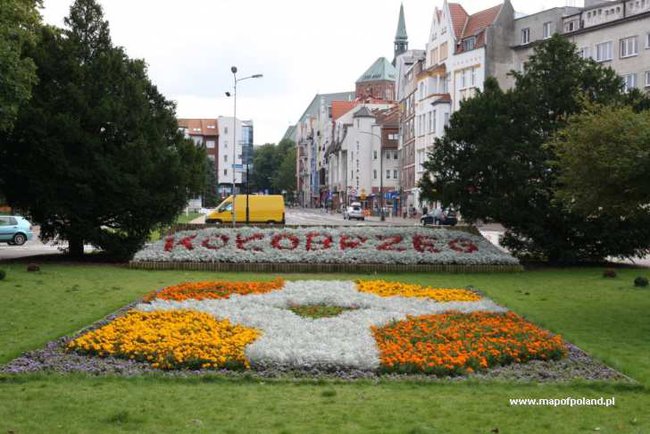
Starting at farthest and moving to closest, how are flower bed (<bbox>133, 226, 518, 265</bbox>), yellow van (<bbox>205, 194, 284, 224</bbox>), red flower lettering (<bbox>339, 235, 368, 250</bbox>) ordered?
yellow van (<bbox>205, 194, 284, 224</bbox>) → red flower lettering (<bbox>339, 235, 368, 250</bbox>) → flower bed (<bbox>133, 226, 518, 265</bbox>)

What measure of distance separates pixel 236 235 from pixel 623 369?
18.1 meters

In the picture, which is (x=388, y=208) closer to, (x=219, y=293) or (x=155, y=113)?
(x=155, y=113)

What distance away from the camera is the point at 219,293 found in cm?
1712

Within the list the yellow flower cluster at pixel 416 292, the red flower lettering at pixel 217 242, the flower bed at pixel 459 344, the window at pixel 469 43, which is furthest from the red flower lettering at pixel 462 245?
the window at pixel 469 43

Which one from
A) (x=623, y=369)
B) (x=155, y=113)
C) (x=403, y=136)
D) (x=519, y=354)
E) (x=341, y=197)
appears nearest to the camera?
(x=623, y=369)

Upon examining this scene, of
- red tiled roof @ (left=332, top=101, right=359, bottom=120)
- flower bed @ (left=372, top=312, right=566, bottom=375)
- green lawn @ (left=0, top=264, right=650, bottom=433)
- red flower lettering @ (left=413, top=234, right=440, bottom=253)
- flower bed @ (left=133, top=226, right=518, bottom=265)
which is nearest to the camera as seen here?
green lawn @ (left=0, top=264, right=650, bottom=433)

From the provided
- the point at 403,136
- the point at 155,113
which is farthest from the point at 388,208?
the point at 155,113

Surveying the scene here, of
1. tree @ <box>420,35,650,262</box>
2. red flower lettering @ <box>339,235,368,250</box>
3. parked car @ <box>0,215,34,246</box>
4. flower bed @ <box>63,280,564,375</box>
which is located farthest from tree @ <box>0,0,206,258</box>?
parked car @ <box>0,215,34,246</box>

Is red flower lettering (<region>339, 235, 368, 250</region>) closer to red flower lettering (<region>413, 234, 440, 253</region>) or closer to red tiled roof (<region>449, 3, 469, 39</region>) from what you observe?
red flower lettering (<region>413, 234, 440, 253</region>)

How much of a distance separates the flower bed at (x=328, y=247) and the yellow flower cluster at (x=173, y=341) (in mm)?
11541

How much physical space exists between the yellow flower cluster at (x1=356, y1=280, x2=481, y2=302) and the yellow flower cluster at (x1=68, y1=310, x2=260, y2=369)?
5.48 m

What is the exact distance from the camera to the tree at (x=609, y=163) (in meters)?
14.2

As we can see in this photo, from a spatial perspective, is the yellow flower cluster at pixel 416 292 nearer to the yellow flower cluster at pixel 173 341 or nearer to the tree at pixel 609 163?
the tree at pixel 609 163

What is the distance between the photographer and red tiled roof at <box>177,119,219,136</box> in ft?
578
